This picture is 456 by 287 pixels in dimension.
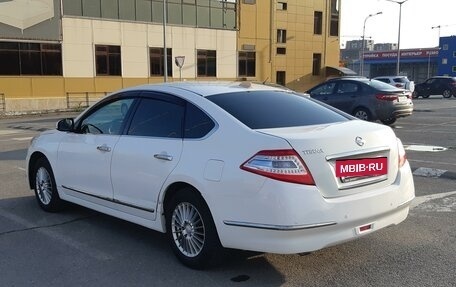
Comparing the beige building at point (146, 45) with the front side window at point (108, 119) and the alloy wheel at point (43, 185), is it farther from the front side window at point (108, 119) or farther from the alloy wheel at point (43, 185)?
the front side window at point (108, 119)

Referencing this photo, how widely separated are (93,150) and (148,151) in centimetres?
101

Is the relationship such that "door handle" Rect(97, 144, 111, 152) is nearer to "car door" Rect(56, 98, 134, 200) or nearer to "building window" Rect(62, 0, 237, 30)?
"car door" Rect(56, 98, 134, 200)

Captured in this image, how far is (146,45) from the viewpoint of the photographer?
34688mm

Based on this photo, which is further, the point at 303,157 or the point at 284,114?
the point at 284,114

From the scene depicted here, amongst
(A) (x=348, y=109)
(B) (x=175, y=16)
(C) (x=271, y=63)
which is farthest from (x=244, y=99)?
(C) (x=271, y=63)

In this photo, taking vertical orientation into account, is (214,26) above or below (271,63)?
above

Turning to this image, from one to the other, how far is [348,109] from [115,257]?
1288 cm

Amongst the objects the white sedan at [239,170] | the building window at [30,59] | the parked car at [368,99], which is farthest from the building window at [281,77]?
the white sedan at [239,170]

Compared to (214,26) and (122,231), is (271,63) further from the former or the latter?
(122,231)

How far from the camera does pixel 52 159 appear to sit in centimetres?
633

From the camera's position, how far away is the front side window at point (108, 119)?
5.45m

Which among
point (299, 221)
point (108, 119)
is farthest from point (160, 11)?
point (299, 221)

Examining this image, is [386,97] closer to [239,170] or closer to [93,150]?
[93,150]

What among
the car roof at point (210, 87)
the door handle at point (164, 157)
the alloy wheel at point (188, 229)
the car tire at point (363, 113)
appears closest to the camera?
the alloy wheel at point (188, 229)
